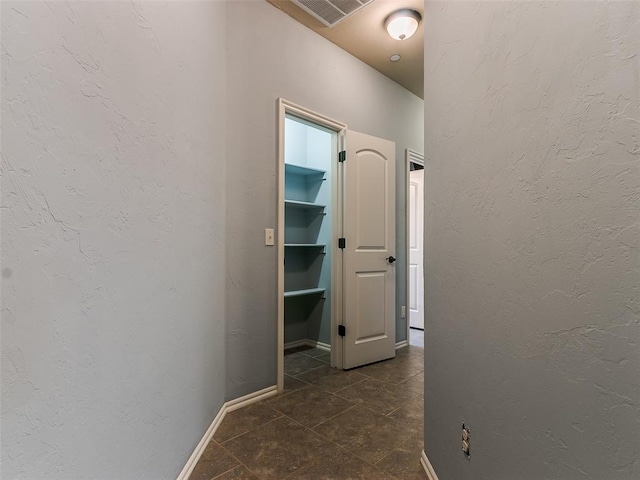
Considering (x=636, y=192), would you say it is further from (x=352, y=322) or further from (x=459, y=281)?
(x=352, y=322)

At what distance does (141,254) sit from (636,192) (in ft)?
4.02

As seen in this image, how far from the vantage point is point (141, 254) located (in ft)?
3.42

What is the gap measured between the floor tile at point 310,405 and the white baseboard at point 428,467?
2.02 ft

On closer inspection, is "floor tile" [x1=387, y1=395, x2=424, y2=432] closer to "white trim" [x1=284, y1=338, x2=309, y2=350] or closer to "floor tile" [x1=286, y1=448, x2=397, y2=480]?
"floor tile" [x1=286, y1=448, x2=397, y2=480]

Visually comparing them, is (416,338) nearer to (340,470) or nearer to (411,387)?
(411,387)

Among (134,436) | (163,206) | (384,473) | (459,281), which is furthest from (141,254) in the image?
Answer: (384,473)

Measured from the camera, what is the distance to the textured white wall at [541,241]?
1.88ft

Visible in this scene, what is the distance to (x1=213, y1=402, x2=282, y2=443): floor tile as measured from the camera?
1771 mm

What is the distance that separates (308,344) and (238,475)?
82.7 inches

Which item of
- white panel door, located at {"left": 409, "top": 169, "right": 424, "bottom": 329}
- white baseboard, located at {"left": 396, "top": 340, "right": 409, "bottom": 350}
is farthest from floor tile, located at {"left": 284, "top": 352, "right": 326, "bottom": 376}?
white panel door, located at {"left": 409, "top": 169, "right": 424, "bottom": 329}

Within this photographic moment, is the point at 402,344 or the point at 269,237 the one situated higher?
the point at 269,237

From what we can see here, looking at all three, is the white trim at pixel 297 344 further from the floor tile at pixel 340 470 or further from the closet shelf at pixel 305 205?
the floor tile at pixel 340 470

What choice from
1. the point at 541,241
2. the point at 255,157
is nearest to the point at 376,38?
the point at 255,157

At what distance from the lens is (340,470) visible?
4.85 feet
